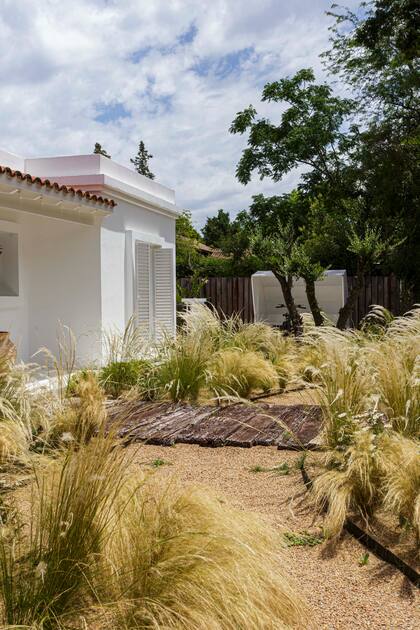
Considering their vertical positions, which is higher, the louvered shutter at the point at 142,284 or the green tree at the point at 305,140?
the green tree at the point at 305,140

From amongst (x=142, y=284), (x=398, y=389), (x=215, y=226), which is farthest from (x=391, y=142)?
(x=215, y=226)

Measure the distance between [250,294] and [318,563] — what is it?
15.6 meters

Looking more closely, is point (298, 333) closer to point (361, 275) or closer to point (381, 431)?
point (361, 275)

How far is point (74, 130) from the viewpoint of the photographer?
12375 mm

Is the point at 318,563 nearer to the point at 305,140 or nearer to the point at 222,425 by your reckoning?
the point at 222,425

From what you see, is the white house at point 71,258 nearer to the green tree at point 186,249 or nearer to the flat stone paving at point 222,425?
the flat stone paving at point 222,425

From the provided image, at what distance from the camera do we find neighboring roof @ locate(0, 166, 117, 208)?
7568 mm

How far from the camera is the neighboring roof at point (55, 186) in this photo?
7568 mm

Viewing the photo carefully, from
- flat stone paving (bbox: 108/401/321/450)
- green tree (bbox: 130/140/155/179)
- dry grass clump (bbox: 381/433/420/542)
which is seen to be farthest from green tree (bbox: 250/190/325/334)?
green tree (bbox: 130/140/155/179)

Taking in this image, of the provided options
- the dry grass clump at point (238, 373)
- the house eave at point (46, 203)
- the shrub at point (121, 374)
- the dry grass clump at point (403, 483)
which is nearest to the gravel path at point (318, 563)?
the dry grass clump at point (403, 483)

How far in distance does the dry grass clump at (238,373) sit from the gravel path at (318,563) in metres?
2.84

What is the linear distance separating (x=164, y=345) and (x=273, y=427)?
2748 millimetres

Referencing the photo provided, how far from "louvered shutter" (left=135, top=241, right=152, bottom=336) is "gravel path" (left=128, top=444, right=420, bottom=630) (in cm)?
663

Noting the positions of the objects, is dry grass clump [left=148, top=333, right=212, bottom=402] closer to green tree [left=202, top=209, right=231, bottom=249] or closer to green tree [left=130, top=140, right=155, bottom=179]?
green tree [left=202, top=209, right=231, bottom=249]
